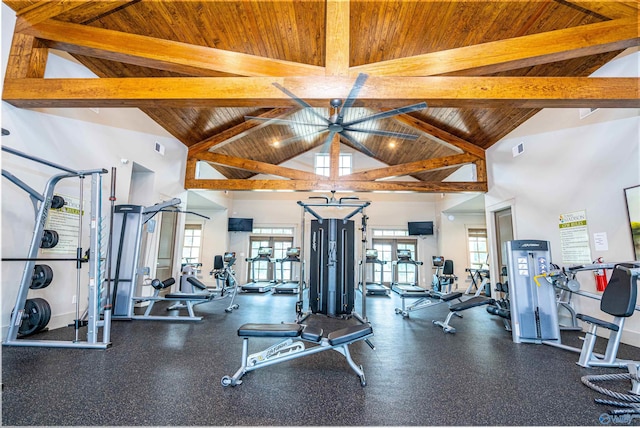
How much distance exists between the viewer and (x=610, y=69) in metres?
3.89

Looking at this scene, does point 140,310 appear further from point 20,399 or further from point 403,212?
point 403,212

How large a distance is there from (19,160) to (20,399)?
112 inches

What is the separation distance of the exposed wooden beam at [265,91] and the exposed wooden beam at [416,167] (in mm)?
3534

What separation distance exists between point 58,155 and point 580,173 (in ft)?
24.8

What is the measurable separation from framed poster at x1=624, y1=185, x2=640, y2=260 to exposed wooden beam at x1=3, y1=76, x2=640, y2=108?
1.05 metres

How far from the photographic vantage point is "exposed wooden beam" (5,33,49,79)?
11.3ft

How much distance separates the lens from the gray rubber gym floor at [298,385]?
1896mm

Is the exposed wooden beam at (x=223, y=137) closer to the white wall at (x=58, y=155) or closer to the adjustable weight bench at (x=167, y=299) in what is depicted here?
the white wall at (x=58, y=155)

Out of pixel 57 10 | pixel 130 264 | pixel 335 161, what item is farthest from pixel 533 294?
pixel 57 10

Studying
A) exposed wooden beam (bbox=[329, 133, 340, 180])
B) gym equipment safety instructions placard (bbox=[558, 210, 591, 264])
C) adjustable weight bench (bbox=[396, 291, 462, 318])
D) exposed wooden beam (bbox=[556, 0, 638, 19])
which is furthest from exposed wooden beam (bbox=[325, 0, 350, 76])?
gym equipment safety instructions placard (bbox=[558, 210, 591, 264])

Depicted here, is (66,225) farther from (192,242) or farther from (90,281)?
(192,242)

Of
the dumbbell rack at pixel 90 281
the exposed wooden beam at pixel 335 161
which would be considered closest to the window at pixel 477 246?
the exposed wooden beam at pixel 335 161

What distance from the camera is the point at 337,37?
11.1 feet

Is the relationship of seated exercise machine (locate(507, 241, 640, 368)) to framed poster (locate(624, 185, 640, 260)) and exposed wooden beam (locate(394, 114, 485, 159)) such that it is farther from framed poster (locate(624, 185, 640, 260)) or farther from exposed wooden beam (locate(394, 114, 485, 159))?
exposed wooden beam (locate(394, 114, 485, 159))
